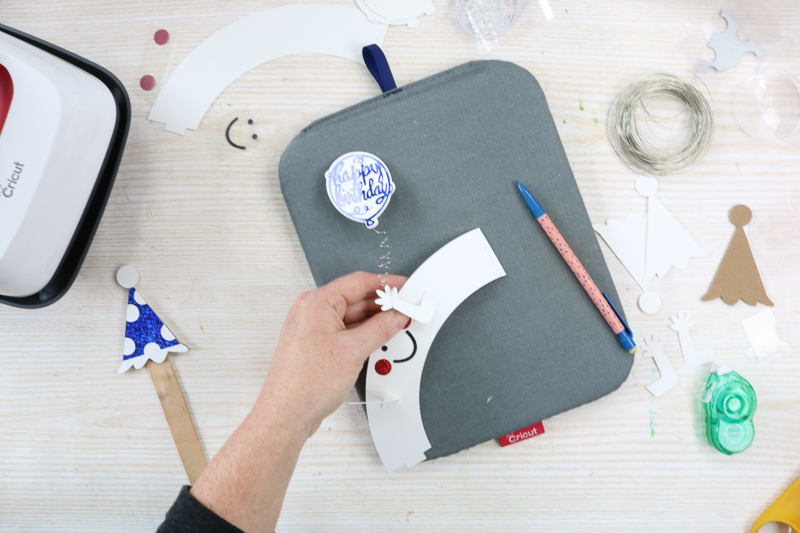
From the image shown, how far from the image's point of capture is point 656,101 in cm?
72

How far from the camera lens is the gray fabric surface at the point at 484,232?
0.65 metres

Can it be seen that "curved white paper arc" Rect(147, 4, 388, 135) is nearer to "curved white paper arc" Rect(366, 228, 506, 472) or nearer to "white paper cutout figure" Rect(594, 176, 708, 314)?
"curved white paper arc" Rect(366, 228, 506, 472)

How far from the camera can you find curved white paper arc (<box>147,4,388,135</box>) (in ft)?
2.32

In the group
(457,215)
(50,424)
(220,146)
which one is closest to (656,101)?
(457,215)

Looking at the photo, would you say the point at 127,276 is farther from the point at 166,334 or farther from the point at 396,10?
the point at 396,10

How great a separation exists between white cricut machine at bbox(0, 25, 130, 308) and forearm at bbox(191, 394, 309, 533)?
1.09ft

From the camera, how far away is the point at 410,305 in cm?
59

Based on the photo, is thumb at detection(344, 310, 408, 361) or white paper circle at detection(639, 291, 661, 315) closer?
thumb at detection(344, 310, 408, 361)

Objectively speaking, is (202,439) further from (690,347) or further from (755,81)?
(755,81)

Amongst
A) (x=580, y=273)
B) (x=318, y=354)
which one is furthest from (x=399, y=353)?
(x=580, y=273)

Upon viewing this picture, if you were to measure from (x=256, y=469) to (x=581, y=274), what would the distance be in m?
0.48

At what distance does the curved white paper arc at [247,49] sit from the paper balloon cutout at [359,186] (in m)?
0.20

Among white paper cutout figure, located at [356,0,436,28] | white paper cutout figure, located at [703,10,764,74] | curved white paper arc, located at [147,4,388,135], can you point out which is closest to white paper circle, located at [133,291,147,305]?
curved white paper arc, located at [147,4,388,135]

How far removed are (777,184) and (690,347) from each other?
11.2 inches
